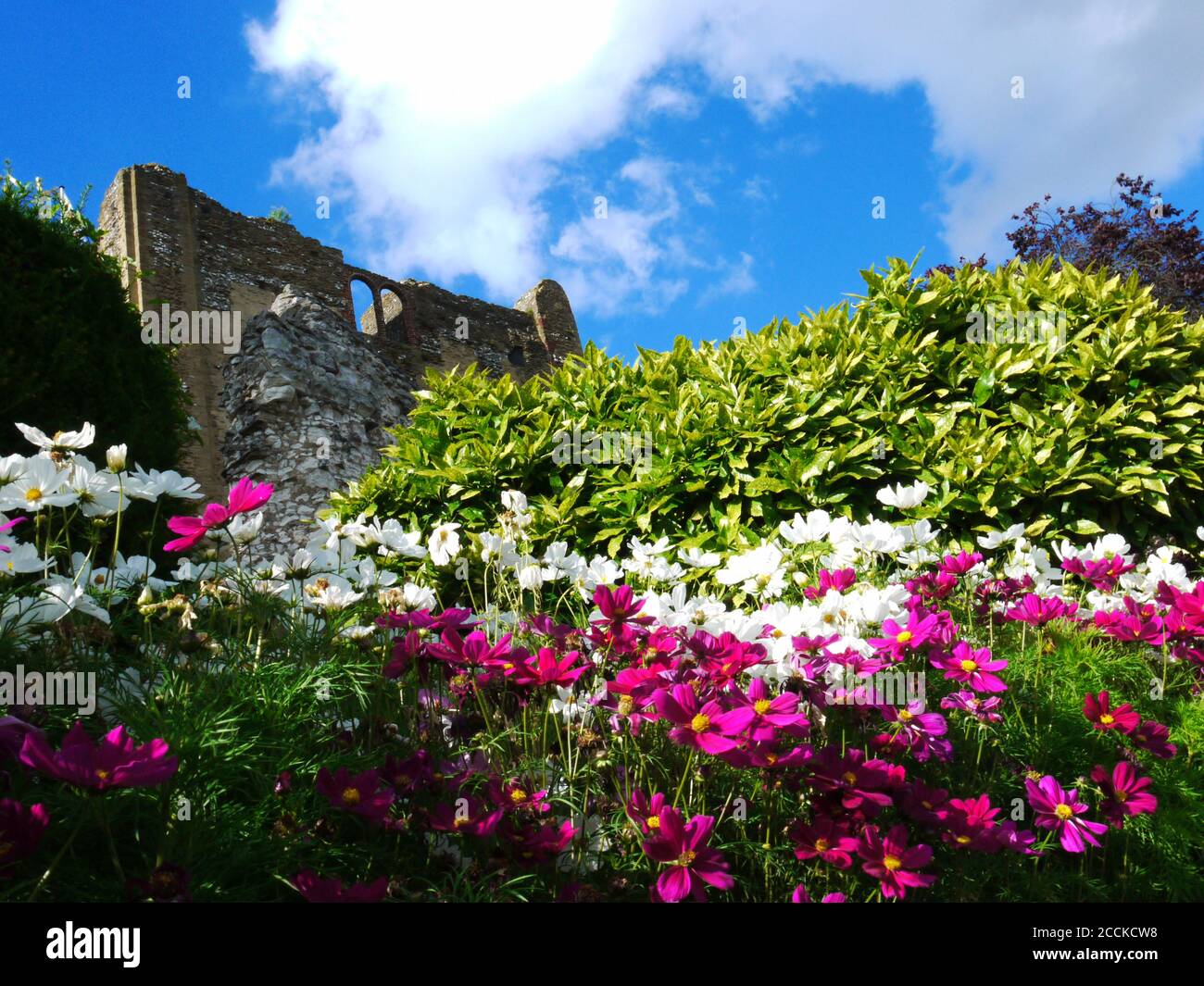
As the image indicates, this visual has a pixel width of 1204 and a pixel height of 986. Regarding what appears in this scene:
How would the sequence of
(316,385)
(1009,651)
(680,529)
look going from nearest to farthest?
(1009,651)
(680,529)
(316,385)

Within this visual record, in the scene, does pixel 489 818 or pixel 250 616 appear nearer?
pixel 489 818

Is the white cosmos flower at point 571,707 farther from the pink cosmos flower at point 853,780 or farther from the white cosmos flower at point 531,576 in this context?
the pink cosmos flower at point 853,780

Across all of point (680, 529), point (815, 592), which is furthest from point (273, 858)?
point (680, 529)

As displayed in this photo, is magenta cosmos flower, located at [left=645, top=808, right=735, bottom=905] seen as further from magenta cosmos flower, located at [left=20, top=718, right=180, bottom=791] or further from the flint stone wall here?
Answer: the flint stone wall

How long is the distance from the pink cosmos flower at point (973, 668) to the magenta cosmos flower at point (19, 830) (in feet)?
6.11

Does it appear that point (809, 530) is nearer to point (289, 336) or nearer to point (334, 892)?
point (334, 892)

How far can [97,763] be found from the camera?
51.3 inches

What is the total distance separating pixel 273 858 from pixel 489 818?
433 millimetres

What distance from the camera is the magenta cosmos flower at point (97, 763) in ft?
4.19

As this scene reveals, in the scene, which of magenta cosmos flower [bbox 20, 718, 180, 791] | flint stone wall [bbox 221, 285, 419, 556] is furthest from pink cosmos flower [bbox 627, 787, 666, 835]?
flint stone wall [bbox 221, 285, 419, 556]
